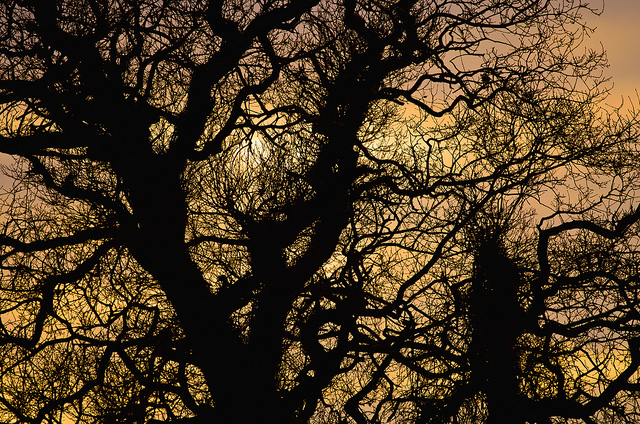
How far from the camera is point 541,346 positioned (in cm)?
787

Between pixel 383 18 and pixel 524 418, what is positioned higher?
pixel 383 18

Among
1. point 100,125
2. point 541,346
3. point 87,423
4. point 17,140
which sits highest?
point 100,125

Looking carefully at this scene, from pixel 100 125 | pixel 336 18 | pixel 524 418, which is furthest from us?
pixel 336 18

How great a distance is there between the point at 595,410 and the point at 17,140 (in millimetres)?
8451

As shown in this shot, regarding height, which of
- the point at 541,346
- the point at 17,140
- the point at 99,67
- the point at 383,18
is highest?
the point at 383,18

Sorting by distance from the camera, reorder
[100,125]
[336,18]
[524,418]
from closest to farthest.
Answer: [524,418], [100,125], [336,18]

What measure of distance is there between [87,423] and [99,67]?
5.13 meters

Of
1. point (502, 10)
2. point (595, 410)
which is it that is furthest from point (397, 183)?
point (595, 410)

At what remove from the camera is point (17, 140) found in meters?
7.58

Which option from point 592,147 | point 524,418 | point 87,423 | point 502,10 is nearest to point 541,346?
point 524,418

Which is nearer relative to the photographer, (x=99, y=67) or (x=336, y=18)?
(x=99, y=67)

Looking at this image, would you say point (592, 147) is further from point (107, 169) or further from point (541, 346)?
point (107, 169)

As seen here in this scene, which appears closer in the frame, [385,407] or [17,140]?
[17,140]

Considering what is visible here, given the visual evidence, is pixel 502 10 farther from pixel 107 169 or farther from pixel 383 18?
pixel 107 169
